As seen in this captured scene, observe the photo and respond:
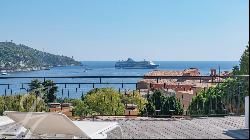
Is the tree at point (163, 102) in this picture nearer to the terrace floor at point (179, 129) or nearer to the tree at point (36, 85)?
the tree at point (36, 85)

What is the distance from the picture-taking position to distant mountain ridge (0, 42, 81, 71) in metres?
117

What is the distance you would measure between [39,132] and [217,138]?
214 cm

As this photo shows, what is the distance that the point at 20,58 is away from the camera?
126438 mm

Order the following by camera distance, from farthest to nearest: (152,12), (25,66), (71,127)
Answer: (25,66) < (152,12) < (71,127)

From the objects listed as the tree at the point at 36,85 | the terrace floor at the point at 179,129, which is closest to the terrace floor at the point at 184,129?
the terrace floor at the point at 179,129

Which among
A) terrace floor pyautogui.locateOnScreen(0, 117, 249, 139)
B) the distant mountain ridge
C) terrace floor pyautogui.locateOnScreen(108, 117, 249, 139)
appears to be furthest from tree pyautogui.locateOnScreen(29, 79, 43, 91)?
the distant mountain ridge

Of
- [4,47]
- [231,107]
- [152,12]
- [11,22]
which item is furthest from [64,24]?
[231,107]

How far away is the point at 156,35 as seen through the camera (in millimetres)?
108938

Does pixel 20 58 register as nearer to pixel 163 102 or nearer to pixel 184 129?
pixel 163 102

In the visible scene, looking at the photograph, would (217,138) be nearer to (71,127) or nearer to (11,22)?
(71,127)

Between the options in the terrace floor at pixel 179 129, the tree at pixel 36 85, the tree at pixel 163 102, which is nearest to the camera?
the terrace floor at pixel 179 129

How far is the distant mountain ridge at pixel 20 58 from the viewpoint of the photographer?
11746 centimetres

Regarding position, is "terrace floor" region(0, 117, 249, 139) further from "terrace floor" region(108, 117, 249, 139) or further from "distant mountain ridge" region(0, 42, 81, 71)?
"distant mountain ridge" region(0, 42, 81, 71)

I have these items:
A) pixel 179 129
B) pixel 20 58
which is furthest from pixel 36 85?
pixel 20 58
